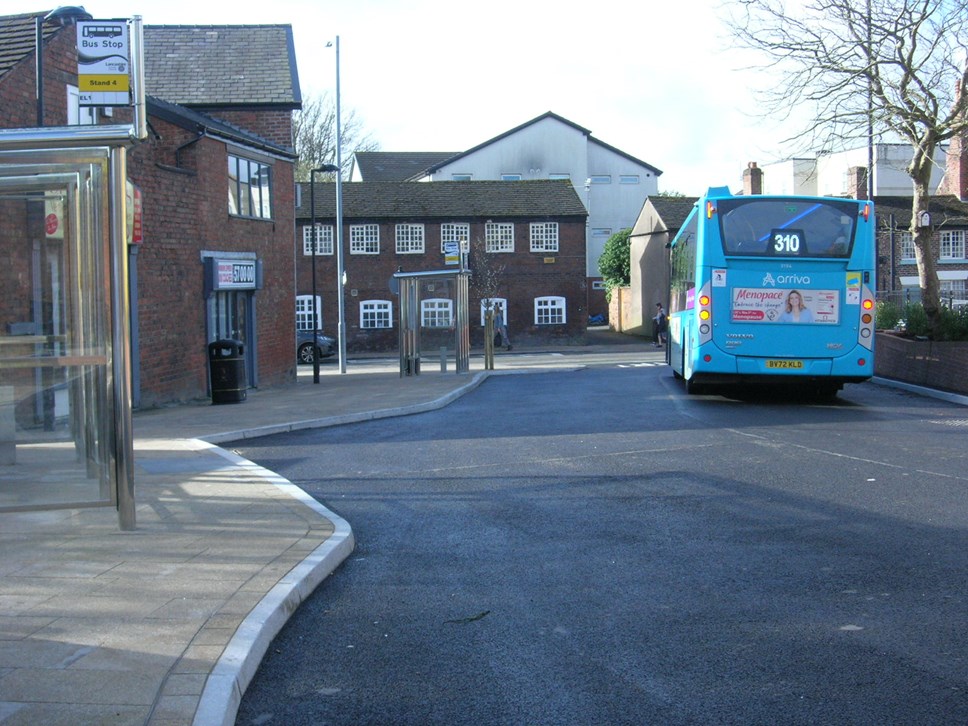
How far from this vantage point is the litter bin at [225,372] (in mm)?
20234

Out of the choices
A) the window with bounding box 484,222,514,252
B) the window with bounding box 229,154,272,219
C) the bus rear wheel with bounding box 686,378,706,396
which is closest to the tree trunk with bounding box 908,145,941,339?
the bus rear wheel with bounding box 686,378,706,396

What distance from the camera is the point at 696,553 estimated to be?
23.7 feet

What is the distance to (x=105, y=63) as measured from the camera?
7.72 m

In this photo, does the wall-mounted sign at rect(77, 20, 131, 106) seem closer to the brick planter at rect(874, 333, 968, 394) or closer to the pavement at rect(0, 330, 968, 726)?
the pavement at rect(0, 330, 968, 726)

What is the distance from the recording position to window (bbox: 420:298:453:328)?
31.2 metres

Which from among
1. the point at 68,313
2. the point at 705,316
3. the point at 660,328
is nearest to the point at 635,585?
the point at 68,313

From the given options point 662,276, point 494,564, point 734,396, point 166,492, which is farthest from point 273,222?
point 662,276

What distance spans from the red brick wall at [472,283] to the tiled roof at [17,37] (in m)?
33.9

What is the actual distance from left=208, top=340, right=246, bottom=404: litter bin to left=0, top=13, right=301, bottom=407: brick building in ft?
2.49

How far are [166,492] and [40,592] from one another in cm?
335

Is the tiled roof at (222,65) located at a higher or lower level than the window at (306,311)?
higher

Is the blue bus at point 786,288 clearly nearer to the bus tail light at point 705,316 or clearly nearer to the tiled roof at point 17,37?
the bus tail light at point 705,316

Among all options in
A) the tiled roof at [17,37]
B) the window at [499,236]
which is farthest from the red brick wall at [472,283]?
the tiled roof at [17,37]

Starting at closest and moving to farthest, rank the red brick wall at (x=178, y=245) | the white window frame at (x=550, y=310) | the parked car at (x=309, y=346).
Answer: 1. the red brick wall at (x=178, y=245)
2. the parked car at (x=309, y=346)
3. the white window frame at (x=550, y=310)
